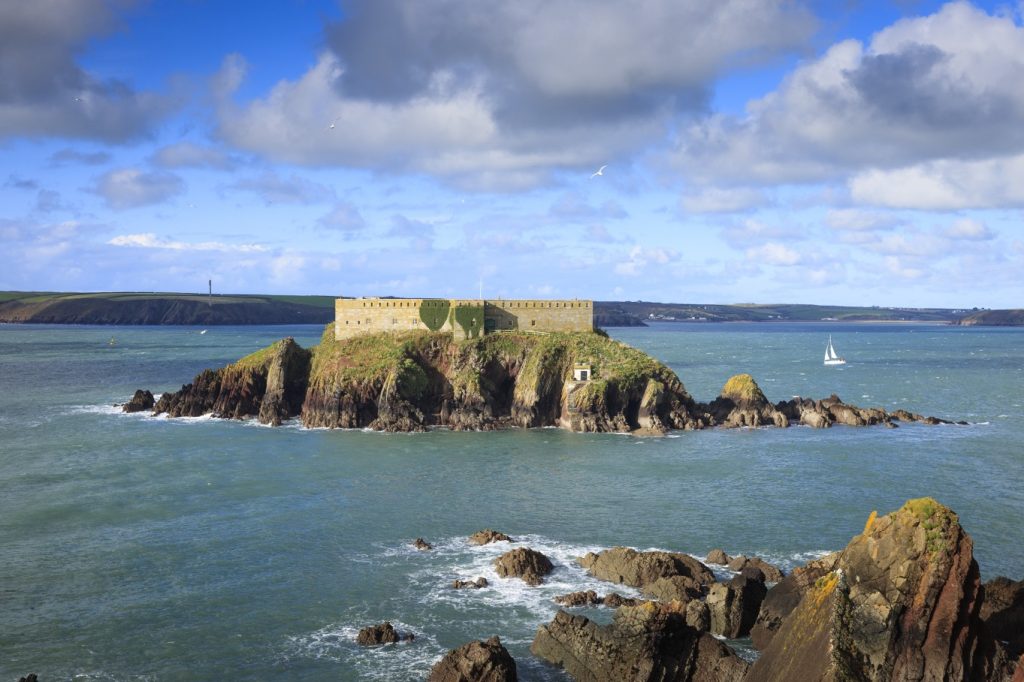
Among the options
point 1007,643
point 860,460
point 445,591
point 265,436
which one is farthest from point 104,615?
point 860,460

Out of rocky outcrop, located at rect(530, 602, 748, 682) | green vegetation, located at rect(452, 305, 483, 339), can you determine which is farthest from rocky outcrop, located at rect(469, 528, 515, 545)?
green vegetation, located at rect(452, 305, 483, 339)

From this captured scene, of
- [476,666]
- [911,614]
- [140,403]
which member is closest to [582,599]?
[476,666]

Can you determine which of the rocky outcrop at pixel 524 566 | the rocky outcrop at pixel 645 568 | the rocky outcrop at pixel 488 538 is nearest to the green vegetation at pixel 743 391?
the rocky outcrop at pixel 488 538

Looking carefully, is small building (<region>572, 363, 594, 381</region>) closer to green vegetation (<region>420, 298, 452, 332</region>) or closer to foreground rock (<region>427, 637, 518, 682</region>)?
green vegetation (<region>420, 298, 452, 332</region>)

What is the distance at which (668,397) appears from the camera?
267ft

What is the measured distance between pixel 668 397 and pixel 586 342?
452 inches

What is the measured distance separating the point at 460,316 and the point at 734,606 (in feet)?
202

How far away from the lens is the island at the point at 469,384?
81.3 metres

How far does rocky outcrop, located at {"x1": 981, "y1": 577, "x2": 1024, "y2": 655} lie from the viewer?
1183 inches

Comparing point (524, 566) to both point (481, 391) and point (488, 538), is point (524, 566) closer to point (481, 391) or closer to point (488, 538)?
point (488, 538)

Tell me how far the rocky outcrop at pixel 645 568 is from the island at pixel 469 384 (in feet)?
127

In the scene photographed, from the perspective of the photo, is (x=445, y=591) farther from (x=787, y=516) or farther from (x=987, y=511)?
(x=987, y=511)

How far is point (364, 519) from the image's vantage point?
49844mm

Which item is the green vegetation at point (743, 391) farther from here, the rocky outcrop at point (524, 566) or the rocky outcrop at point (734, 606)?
the rocky outcrop at point (734, 606)
